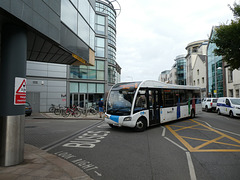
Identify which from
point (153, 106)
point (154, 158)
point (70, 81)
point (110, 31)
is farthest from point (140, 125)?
point (110, 31)

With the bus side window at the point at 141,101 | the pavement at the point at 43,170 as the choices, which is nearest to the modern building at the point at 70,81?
the bus side window at the point at 141,101

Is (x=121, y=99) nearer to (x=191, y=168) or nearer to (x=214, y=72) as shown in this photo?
(x=191, y=168)

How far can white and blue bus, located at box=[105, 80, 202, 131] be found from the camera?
814 centimetres

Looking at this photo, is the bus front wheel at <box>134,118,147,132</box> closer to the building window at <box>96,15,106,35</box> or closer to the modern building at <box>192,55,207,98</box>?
the building window at <box>96,15,106,35</box>

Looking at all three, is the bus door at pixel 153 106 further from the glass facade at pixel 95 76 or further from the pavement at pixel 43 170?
the glass facade at pixel 95 76

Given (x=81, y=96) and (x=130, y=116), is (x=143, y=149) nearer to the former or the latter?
(x=130, y=116)

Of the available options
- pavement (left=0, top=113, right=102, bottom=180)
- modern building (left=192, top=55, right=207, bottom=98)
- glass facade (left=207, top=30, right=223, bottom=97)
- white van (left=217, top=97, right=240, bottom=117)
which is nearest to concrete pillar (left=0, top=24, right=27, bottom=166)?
pavement (left=0, top=113, right=102, bottom=180)

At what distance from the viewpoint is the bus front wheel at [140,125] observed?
8227mm

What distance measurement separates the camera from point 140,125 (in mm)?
8328

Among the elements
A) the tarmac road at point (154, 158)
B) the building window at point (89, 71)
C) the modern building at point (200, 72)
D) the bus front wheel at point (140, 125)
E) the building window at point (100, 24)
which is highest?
the building window at point (100, 24)

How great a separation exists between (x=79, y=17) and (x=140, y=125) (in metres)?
7.08

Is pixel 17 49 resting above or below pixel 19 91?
above

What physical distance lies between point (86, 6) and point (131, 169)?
10554mm

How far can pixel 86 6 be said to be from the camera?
10898mm
